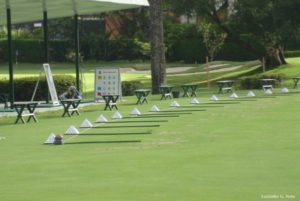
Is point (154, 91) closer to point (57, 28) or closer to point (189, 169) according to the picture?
point (189, 169)

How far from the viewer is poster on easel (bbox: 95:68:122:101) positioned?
27891mm

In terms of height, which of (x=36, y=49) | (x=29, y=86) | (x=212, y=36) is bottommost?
(x=29, y=86)

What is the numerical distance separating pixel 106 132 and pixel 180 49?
172ft

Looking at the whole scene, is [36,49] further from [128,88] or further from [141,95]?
Answer: [141,95]

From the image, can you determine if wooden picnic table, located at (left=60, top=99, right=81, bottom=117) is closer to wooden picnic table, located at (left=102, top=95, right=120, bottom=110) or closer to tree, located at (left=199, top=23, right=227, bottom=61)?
wooden picnic table, located at (left=102, top=95, right=120, bottom=110)

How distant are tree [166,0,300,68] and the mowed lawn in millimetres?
18474

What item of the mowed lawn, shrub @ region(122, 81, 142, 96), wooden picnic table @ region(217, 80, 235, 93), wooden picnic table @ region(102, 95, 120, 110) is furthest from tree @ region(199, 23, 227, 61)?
the mowed lawn

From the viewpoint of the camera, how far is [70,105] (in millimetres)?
23266

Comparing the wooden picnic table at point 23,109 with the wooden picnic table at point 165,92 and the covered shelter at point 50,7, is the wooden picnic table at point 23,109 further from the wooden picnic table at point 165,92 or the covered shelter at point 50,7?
the wooden picnic table at point 165,92

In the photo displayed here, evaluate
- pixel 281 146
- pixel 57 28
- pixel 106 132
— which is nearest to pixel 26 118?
pixel 106 132

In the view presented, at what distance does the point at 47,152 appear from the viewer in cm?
1355

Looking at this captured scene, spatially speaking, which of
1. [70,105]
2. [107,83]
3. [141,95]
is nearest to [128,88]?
[107,83]

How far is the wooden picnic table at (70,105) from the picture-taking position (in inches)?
878

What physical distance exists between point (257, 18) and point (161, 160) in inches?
1232
